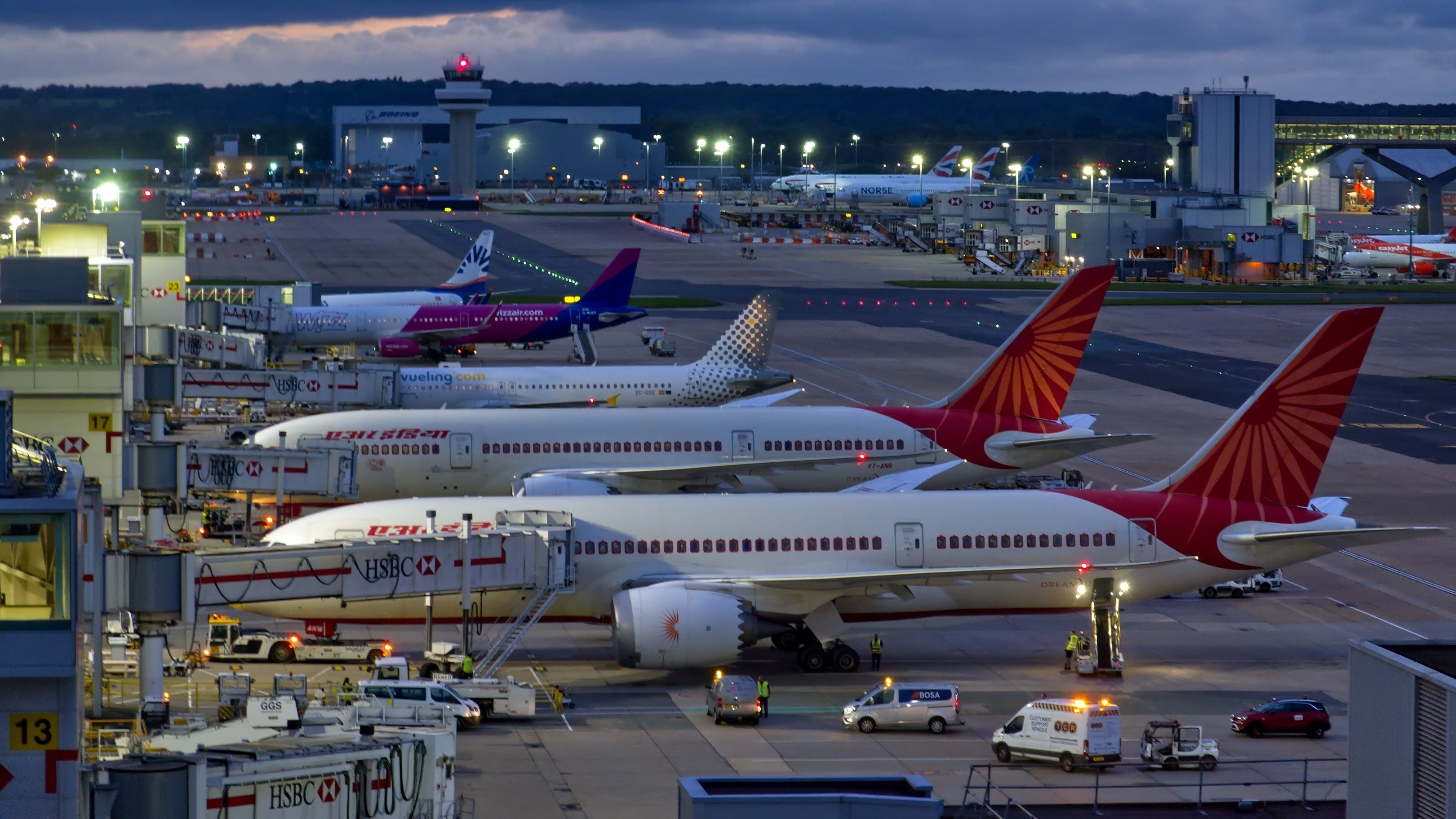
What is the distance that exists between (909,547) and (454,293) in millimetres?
77258

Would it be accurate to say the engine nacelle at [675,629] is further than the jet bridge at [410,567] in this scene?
Yes

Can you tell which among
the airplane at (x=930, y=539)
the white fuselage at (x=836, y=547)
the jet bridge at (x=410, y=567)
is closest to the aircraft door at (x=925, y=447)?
the airplane at (x=930, y=539)

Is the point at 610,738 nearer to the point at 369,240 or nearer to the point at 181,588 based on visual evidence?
the point at 181,588

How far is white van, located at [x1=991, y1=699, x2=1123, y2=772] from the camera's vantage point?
34.4 meters

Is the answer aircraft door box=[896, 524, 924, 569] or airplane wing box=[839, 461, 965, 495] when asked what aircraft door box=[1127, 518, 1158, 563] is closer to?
aircraft door box=[896, 524, 924, 569]

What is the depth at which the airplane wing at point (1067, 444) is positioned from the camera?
54969mm

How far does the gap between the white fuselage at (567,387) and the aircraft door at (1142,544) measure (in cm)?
2920

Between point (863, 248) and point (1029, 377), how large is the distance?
429ft

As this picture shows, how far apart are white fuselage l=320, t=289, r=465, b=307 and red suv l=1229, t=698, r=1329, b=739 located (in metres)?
74.2

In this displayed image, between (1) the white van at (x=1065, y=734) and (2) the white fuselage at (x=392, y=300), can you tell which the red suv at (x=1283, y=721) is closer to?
(1) the white van at (x=1065, y=734)

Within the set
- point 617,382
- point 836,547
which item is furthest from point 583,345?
point 836,547

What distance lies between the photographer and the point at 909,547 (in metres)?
43.2

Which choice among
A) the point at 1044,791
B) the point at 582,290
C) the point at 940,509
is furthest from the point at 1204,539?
the point at 582,290

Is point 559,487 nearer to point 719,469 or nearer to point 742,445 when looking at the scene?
point 719,469
